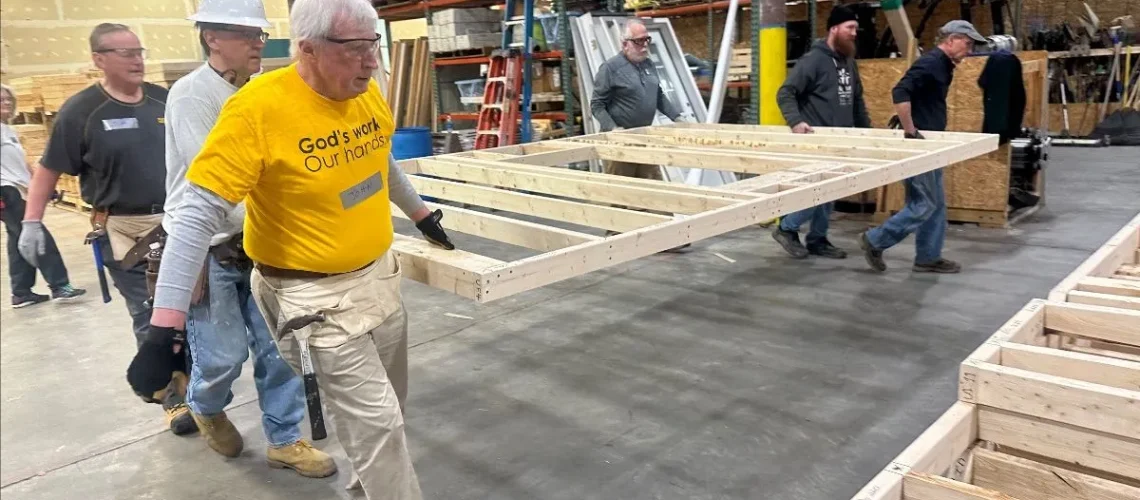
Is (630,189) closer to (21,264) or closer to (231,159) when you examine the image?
(231,159)

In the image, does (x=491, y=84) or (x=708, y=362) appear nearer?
(x=708, y=362)

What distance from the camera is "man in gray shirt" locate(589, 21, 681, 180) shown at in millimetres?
5742

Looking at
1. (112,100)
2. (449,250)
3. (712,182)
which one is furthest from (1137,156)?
(112,100)

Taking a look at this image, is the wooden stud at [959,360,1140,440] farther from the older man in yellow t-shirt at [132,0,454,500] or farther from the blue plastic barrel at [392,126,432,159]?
the blue plastic barrel at [392,126,432,159]

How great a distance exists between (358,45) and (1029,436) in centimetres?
193

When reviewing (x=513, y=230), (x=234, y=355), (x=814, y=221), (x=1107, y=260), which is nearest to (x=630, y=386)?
(x=513, y=230)

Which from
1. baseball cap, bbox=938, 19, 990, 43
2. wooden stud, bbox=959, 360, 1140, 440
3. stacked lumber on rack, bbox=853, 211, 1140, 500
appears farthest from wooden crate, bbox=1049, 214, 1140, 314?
baseball cap, bbox=938, 19, 990, 43

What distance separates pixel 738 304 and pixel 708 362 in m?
0.97

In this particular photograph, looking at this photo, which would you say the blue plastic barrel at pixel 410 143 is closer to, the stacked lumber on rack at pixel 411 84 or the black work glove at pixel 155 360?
the stacked lumber on rack at pixel 411 84

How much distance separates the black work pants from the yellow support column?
5.57 meters

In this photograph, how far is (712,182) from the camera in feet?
24.1

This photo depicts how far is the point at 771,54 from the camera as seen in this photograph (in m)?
6.43

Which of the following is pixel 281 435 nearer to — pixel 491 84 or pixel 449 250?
pixel 449 250

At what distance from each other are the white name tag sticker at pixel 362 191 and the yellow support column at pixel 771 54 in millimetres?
4769
